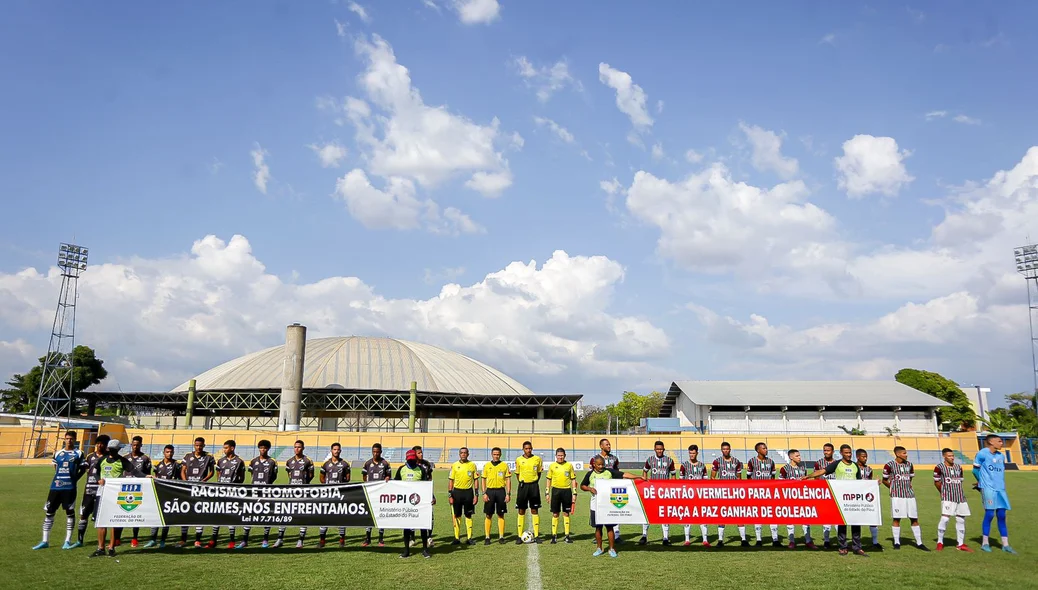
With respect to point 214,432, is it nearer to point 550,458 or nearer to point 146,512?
point 550,458

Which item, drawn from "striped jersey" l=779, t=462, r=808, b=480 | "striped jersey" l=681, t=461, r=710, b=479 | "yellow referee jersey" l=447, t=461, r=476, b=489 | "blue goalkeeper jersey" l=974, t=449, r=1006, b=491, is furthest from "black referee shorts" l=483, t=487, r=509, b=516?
"blue goalkeeper jersey" l=974, t=449, r=1006, b=491

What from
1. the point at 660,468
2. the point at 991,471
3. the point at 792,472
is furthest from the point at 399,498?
the point at 991,471

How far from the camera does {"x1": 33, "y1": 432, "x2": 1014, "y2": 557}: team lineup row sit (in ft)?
39.9

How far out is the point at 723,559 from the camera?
1148 centimetres

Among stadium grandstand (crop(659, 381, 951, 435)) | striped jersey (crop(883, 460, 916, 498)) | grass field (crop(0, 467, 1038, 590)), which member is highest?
stadium grandstand (crop(659, 381, 951, 435))

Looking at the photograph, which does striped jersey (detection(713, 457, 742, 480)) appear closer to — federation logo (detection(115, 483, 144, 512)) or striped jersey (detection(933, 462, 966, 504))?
striped jersey (detection(933, 462, 966, 504))

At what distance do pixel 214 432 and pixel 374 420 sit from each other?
2064 centimetres

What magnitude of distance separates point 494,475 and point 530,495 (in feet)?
2.90

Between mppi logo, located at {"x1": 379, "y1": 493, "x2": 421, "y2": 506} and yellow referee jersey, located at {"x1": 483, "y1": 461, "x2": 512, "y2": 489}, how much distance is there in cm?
202

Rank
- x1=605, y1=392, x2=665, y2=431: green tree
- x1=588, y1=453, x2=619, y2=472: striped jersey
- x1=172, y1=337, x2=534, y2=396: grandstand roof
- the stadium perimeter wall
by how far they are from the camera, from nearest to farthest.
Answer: x1=588, y1=453, x2=619, y2=472: striped jersey, the stadium perimeter wall, x1=172, y1=337, x2=534, y2=396: grandstand roof, x1=605, y1=392, x2=665, y2=431: green tree

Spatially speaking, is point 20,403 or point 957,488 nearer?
point 957,488

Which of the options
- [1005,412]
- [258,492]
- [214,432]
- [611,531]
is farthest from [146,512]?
[1005,412]

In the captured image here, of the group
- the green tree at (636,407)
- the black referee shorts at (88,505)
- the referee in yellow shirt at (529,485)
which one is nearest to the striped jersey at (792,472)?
the referee in yellow shirt at (529,485)

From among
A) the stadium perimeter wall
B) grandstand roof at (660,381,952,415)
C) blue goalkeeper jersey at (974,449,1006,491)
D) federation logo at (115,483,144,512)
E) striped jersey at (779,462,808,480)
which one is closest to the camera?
federation logo at (115,483,144,512)
